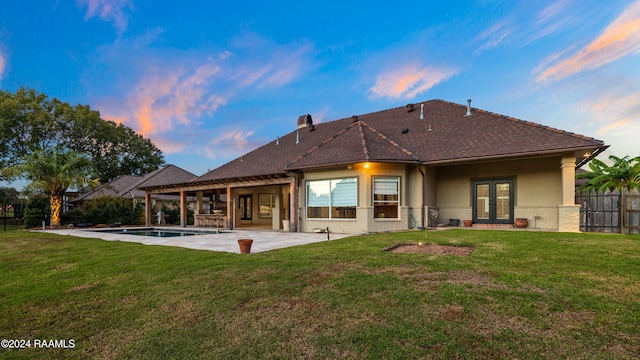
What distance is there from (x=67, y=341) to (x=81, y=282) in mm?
2588

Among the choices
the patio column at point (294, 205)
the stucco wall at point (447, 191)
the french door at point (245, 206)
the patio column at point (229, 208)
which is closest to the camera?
the stucco wall at point (447, 191)

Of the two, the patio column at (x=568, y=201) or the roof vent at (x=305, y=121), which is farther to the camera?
the roof vent at (x=305, y=121)

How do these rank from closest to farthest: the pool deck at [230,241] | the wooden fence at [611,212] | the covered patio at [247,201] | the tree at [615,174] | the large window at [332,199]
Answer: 1. the pool deck at [230,241]
2. the wooden fence at [611,212]
3. the tree at [615,174]
4. the large window at [332,199]
5. the covered patio at [247,201]

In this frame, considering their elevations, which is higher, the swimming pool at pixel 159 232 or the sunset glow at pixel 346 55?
the sunset glow at pixel 346 55

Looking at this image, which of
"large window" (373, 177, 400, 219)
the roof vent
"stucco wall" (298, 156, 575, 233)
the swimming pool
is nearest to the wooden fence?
"stucco wall" (298, 156, 575, 233)

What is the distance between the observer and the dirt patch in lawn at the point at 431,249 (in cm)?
746

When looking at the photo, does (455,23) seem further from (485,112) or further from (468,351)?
(468,351)

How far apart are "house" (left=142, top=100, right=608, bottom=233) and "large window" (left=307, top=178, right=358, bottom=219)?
1.7 inches

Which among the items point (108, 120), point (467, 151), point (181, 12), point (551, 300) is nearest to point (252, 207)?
point (181, 12)

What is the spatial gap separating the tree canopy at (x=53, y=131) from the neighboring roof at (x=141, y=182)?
2.25 meters

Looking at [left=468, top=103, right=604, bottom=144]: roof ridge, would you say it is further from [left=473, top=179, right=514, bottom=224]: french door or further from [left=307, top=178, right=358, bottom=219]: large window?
[left=307, top=178, right=358, bottom=219]: large window

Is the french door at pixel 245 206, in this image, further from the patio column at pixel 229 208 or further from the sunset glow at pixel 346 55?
the sunset glow at pixel 346 55

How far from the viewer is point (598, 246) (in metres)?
7.51

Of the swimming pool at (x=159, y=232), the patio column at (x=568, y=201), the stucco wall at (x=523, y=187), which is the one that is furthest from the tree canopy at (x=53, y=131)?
the patio column at (x=568, y=201)
